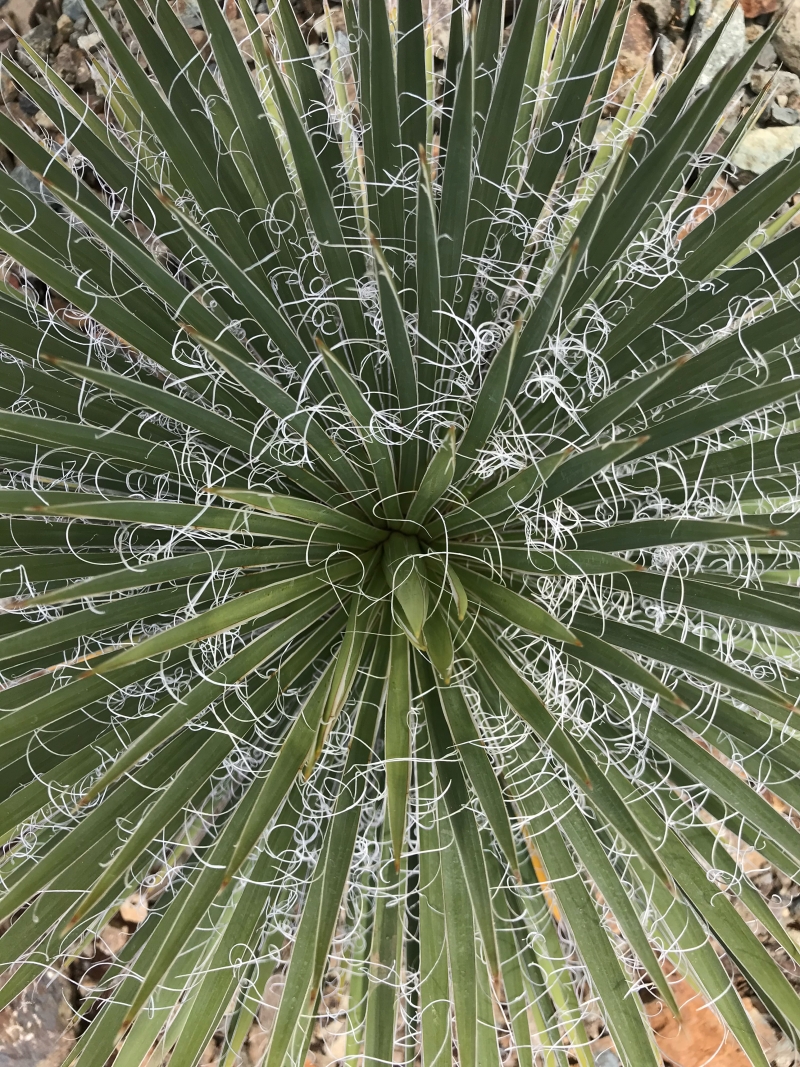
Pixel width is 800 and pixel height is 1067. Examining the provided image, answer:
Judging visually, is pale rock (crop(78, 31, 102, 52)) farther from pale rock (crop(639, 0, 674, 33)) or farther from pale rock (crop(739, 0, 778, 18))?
pale rock (crop(739, 0, 778, 18))

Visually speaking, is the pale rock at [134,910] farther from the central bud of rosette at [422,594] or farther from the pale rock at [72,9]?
the pale rock at [72,9]

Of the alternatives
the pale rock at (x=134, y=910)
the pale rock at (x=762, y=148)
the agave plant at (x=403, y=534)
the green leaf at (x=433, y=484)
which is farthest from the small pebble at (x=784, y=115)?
the pale rock at (x=134, y=910)

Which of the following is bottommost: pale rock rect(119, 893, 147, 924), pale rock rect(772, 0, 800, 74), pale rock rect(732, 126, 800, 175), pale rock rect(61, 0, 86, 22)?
pale rock rect(119, 893, 147, 924)

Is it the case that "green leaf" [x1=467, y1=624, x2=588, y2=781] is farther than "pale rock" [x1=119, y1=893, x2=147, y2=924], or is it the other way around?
"pale rock" [x1=119, y1=893, x2=147, y2=924]

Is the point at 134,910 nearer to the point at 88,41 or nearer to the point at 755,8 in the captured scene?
the point at 88,41

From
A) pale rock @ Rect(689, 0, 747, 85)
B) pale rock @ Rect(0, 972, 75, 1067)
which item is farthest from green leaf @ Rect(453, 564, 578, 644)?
pale rock @ Rect(689, 0, 747, 85)

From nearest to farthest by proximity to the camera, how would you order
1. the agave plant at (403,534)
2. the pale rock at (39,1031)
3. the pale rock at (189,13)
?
the agave plant at (403,534) < the pale rock at (39,1031) < the pale rock at (189,13)
